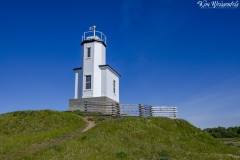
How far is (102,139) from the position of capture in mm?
16750

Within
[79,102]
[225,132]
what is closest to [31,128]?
[79,102]

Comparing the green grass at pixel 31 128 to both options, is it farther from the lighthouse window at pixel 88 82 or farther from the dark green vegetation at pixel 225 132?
the dark green vegetation at pixel 225 132

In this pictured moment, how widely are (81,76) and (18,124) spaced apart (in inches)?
652

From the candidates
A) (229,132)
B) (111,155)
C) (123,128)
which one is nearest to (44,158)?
(111,155)

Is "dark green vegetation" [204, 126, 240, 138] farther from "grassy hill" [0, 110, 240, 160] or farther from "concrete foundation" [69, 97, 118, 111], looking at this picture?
"grassy hill" [0, 110, 240, 160]

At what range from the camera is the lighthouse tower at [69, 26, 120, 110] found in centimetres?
3812

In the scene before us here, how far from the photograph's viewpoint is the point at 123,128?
2089 centimetres

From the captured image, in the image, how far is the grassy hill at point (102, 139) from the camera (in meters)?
13.4

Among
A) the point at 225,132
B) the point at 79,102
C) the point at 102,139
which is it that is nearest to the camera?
the point at 102,139

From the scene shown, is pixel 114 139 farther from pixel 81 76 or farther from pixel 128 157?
pixel 81 76

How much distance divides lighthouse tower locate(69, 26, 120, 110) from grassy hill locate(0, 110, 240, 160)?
8923 mm

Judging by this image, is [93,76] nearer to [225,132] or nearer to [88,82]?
[88,82]

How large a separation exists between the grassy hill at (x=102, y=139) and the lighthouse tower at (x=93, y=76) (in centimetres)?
892

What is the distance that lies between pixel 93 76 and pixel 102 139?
22912 millimetres
